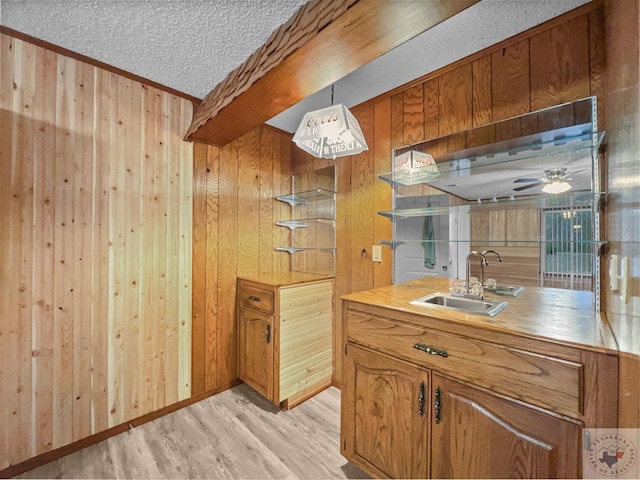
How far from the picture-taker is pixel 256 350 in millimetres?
2127

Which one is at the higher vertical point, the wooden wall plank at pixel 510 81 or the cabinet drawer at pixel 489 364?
the wooden wall plank at pixel 510 81

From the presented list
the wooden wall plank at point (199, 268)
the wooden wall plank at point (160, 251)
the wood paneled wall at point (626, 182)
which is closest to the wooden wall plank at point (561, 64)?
the wood paneled wall at point (626, 182)

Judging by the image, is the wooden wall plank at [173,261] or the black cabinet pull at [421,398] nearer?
the black cabinet pull at [421,398]

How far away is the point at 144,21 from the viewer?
134 cm

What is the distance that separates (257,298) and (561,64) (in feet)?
7.66

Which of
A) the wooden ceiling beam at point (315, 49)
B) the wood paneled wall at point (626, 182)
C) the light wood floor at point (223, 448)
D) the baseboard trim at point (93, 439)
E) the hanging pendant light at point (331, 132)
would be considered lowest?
the light wood floor at point (223, 448)

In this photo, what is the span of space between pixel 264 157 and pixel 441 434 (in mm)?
2395

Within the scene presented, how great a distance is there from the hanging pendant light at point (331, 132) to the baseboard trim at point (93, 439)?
2.08 metres

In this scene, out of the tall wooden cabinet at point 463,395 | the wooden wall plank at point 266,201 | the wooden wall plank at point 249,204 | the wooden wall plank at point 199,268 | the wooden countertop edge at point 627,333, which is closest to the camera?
the wooden countertop edge at point 627,333

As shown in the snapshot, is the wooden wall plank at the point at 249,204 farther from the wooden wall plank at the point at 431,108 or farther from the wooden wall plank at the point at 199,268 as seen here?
the wooden wall plank at the point at 431,108

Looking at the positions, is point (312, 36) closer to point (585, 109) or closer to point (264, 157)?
point (585, 109)

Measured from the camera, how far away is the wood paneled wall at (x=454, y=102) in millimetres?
1293

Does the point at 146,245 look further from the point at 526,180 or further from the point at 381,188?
the point at 526,180

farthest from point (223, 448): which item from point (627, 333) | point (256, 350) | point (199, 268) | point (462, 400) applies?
point (627, 333)
